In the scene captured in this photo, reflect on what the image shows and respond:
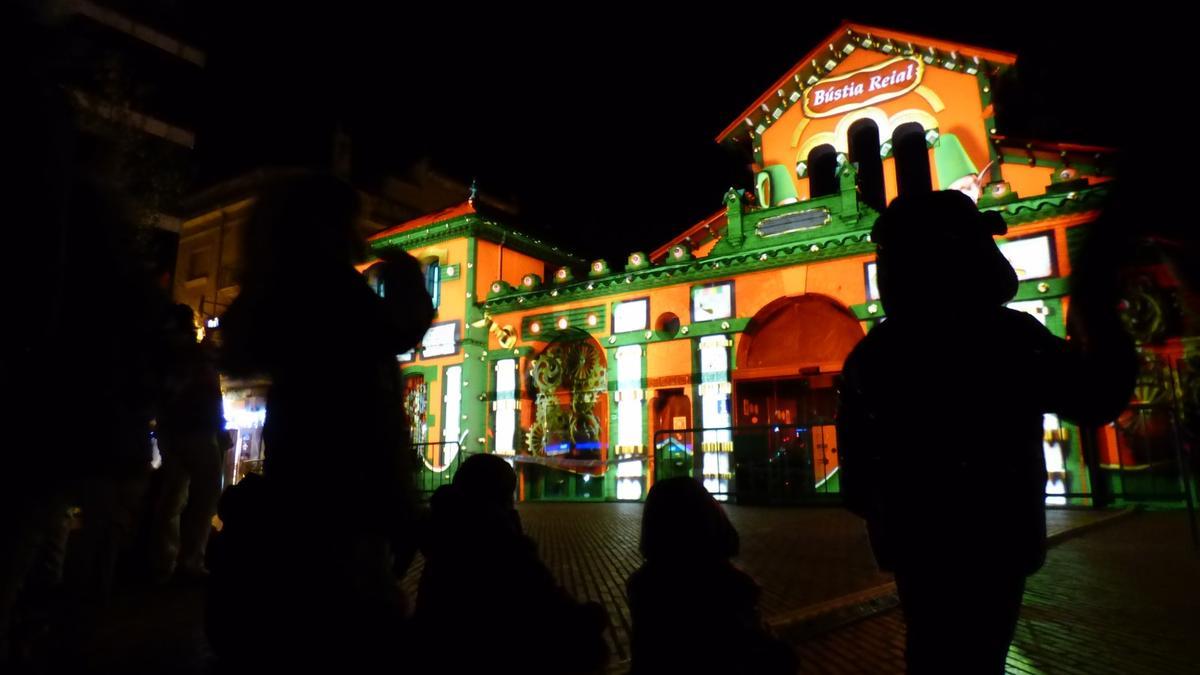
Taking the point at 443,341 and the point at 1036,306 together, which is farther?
the point at 443,341

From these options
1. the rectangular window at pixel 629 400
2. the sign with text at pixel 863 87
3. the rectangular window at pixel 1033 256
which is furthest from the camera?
the rectangular window at pixel 629 400

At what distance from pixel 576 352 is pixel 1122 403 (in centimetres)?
1542

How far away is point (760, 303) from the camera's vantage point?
14.6m

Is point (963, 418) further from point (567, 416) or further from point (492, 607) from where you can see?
point (567, 416)

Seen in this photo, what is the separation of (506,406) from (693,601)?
15.1m

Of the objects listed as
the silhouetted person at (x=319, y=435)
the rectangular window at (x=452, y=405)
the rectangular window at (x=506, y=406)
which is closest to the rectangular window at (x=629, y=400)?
the rectangular window at (x=506, y=406)

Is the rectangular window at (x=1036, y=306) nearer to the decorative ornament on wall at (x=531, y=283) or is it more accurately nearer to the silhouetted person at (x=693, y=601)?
the decorative ornament on wall at (x=531, y=283)

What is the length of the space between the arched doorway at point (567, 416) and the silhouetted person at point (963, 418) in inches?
558

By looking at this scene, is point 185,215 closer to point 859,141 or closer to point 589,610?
point 859,141

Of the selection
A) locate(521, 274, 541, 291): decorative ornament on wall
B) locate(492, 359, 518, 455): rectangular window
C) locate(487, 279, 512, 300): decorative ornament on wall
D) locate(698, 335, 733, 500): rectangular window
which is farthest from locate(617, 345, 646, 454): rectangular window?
locate(487, 279, 512, 300): decorative ornament on wall

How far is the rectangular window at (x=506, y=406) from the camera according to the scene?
16.9m

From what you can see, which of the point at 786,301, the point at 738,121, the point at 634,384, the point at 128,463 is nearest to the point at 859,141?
the point at 738,121

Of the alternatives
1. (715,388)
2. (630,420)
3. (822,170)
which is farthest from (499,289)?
(822,170)

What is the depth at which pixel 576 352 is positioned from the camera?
16953 millimetres
